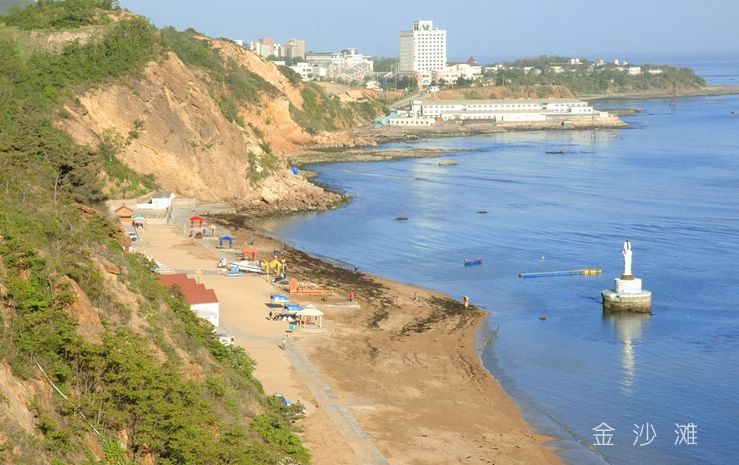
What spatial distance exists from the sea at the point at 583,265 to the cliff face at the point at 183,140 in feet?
11.9

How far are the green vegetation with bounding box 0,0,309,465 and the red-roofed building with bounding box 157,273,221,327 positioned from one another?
6.74ft

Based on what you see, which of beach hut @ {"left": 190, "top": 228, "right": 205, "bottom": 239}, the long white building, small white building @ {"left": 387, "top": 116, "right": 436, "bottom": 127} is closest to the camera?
beach hut @ {"left": 190, "top": 228, "right": 205, "bottom": 239}

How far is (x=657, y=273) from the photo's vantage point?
40281 mm

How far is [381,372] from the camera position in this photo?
88.1 ft

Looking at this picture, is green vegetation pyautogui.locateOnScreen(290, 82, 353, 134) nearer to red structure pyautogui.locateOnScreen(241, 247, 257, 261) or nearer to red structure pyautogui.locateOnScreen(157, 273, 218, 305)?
red structure pyautogui.locateOnScreen(241, 247, 257, 261)

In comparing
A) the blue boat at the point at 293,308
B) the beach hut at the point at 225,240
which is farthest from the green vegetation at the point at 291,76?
the blue boat at the point at 293,308

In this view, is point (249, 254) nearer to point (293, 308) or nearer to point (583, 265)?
point (293, 308)

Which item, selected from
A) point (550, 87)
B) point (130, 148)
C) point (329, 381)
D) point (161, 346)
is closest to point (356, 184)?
point (130, 148)

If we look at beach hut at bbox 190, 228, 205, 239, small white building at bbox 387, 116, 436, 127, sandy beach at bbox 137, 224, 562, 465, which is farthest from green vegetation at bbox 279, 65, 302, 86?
sandy beach at bbox 137, 224, 562, 465

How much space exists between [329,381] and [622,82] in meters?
166

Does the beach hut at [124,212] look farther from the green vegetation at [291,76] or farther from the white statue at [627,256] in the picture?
the green vegetation at [291,76]

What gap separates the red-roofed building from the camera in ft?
90.5

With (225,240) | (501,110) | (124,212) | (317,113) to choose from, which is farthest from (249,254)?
(501,110)

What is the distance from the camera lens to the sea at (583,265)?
24562 mm
